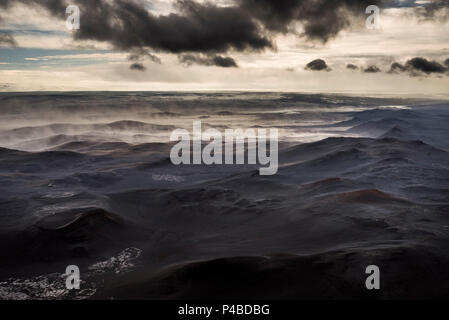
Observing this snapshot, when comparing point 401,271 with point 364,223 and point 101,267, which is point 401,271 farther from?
point 101,267

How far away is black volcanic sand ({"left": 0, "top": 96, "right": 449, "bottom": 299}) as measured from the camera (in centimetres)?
966

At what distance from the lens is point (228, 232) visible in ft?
47.4

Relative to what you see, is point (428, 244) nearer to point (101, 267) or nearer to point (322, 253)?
point (322, 253)

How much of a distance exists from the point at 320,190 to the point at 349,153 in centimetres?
1415

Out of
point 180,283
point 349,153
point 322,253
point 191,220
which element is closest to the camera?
point 180,283

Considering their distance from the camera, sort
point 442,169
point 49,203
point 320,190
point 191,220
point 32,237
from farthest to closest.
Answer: point 442,169 → point 320,190 → point 49,203 → point 191,220 → point 32,237

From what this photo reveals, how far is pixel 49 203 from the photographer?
1770cm

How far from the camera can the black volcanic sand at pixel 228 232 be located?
9656mm

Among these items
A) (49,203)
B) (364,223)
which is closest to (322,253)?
(364,223)

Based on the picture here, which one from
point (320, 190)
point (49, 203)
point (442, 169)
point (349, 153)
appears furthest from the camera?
point (349, 153)

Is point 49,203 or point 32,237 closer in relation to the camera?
point 32,237

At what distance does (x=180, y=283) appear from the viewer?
388 inches
